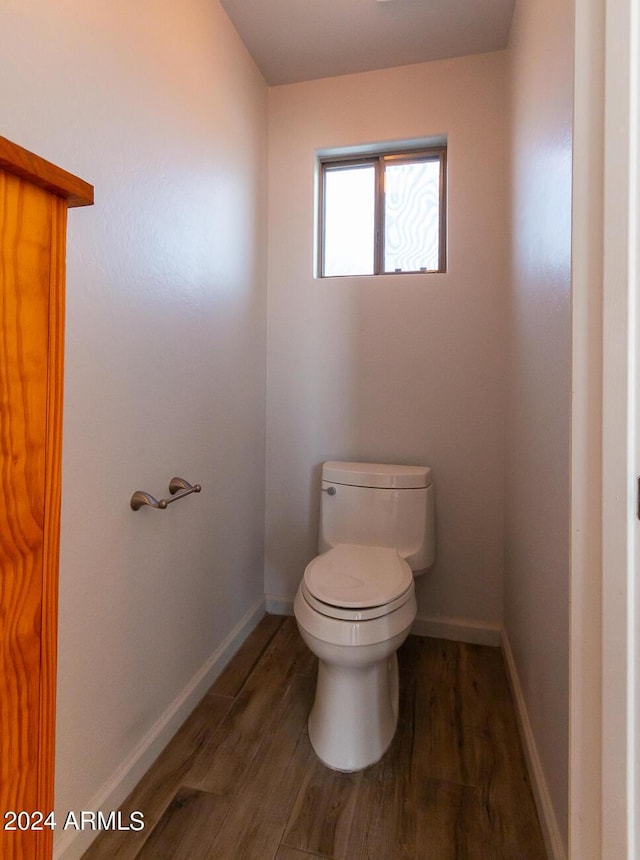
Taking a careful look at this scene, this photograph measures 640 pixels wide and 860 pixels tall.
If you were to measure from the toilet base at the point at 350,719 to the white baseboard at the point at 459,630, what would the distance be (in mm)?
659

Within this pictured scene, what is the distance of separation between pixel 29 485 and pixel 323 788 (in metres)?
1.16

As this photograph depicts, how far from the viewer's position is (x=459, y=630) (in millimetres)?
1911

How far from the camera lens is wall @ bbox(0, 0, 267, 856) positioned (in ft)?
3.13

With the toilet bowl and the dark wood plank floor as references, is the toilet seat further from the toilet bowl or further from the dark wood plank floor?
the dark wood plank floor

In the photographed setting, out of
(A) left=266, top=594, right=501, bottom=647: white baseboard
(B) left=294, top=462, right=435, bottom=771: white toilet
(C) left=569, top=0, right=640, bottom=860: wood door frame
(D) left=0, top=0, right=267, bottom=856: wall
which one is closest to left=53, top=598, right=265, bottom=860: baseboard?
(D) left=0, top=0, right=267, bottom=856: wall

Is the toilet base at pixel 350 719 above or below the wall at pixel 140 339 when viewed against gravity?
below

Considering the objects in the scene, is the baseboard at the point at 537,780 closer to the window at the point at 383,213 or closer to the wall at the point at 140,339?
the wall at the point at 140,339

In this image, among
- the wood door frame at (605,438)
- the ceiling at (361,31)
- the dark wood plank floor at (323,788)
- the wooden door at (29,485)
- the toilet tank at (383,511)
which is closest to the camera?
the wooden door at (29,485)

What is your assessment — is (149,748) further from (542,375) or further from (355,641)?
(542,375)

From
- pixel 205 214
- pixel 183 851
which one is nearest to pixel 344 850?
pixel 183 851

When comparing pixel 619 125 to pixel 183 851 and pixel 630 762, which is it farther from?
pixel 183 851

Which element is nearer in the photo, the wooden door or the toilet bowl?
the wooden door

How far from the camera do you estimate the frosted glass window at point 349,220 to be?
2059 mm

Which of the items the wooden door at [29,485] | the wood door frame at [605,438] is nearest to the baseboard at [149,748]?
the wooden door at [29,485]
